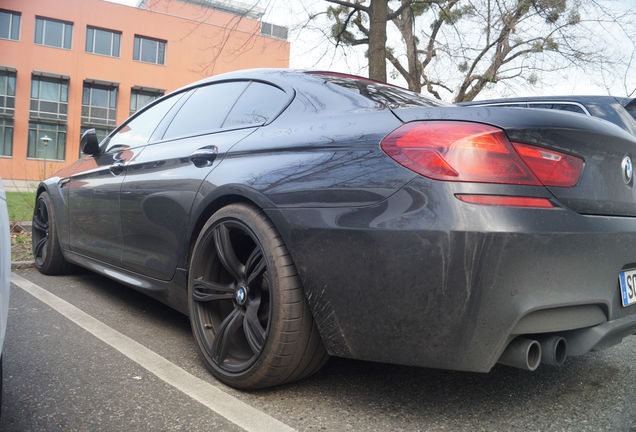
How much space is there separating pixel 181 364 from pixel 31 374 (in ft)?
2.00

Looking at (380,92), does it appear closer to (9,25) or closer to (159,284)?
(159,284)

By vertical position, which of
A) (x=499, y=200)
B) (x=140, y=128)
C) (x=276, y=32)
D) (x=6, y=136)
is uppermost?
(x=276, y=32)

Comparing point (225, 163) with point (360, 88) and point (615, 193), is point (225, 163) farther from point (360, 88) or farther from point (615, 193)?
point (615, 193)

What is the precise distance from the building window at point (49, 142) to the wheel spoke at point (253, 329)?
115 ft

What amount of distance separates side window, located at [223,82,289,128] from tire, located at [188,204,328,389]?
1.63 ft

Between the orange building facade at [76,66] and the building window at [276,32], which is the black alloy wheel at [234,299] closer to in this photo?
the building window at [276,32]

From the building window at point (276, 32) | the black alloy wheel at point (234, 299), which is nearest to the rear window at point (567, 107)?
the black alloy wheel at point (234, 299)

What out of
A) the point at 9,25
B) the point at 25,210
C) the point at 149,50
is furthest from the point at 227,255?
the point at 149,50

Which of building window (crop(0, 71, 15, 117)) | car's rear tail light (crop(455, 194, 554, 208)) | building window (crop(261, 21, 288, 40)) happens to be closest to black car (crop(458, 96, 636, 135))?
car's rear tail light (crop(455, 194, 554, 208))

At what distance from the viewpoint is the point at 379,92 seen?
2.38 m

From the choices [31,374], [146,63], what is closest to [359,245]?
[31,374]

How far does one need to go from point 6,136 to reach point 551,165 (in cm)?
3632

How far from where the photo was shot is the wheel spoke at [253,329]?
79.5 inches

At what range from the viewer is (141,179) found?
2.93 metres
